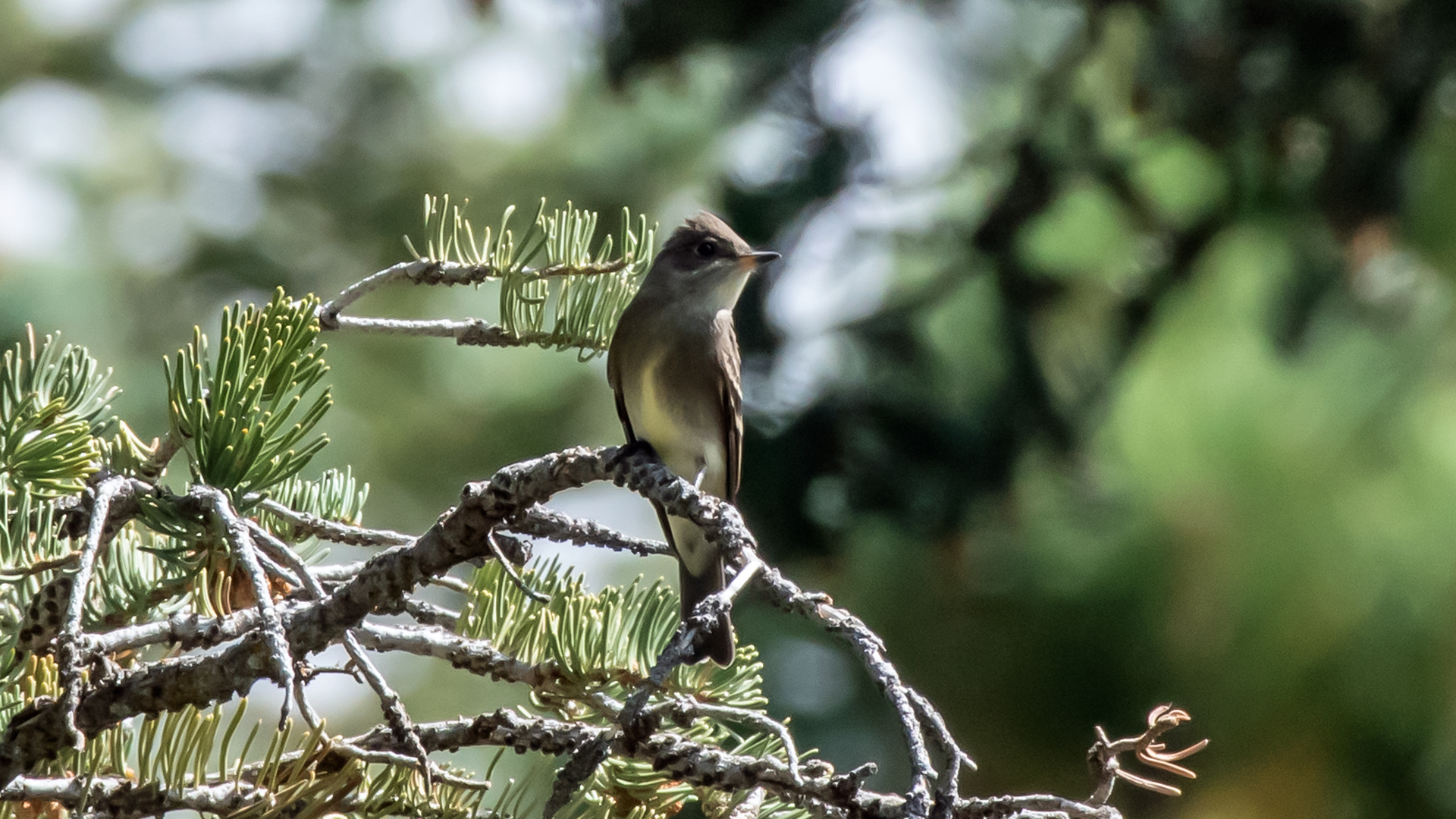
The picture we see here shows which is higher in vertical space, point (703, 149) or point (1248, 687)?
point (703, 149)

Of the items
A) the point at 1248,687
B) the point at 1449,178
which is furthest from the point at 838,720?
the point at 1449,178

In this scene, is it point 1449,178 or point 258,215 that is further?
point 258,215

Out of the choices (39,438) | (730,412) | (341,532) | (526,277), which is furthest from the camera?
(730,412)

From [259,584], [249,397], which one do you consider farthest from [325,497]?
[259,584]

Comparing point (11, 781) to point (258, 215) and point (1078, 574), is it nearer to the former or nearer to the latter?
point (1078, 574)

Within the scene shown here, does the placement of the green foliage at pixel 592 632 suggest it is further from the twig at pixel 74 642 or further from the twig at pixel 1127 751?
the twig at pixel 1127 751

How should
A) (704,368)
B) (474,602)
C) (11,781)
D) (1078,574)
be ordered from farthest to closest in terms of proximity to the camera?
(1078,574)
(704,368)
(474,602)
(11,781)

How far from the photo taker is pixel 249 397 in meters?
1.45

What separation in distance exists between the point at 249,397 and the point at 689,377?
202cm

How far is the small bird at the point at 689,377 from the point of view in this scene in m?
3.39

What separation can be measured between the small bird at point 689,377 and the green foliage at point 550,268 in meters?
1.17

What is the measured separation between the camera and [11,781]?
1408 mm

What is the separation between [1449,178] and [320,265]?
518 cm

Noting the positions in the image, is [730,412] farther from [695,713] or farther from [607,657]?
[695,713]
